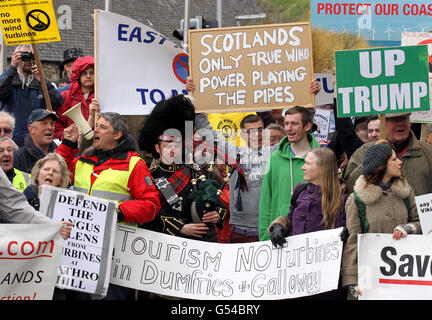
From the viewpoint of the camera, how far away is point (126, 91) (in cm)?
876

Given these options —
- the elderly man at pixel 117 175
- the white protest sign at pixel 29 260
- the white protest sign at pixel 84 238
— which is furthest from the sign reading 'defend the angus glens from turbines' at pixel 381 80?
the white protest sign at pixel 29 260


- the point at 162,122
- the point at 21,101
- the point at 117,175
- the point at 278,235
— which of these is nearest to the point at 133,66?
the point at 21,101

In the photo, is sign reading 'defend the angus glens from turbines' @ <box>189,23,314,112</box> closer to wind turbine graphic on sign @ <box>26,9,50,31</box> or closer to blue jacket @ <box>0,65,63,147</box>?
wind turbine graphic on sign @ <box>26,9,50,31</box>

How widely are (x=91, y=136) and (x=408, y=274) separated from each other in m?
3.04

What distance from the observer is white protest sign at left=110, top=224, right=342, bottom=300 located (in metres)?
6.71

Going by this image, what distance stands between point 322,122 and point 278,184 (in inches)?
146

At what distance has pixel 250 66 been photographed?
8344 mm

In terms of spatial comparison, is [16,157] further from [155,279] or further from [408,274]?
[408,274]

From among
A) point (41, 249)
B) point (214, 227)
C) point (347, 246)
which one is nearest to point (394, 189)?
point (347, 246)

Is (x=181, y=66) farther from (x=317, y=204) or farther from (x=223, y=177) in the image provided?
(x=317, y=204)

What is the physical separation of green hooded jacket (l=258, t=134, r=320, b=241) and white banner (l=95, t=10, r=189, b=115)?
6.19 ft

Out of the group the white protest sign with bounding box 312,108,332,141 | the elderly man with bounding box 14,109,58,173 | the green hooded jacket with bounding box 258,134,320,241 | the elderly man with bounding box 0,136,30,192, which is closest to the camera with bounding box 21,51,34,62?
the elderly man with bounding box 14,109,58,173

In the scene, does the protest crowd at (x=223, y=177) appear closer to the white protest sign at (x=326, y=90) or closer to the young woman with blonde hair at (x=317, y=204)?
the young woman with blonde hair at (x=317, y=204)

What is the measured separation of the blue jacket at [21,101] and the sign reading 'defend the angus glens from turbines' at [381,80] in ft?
10.7
